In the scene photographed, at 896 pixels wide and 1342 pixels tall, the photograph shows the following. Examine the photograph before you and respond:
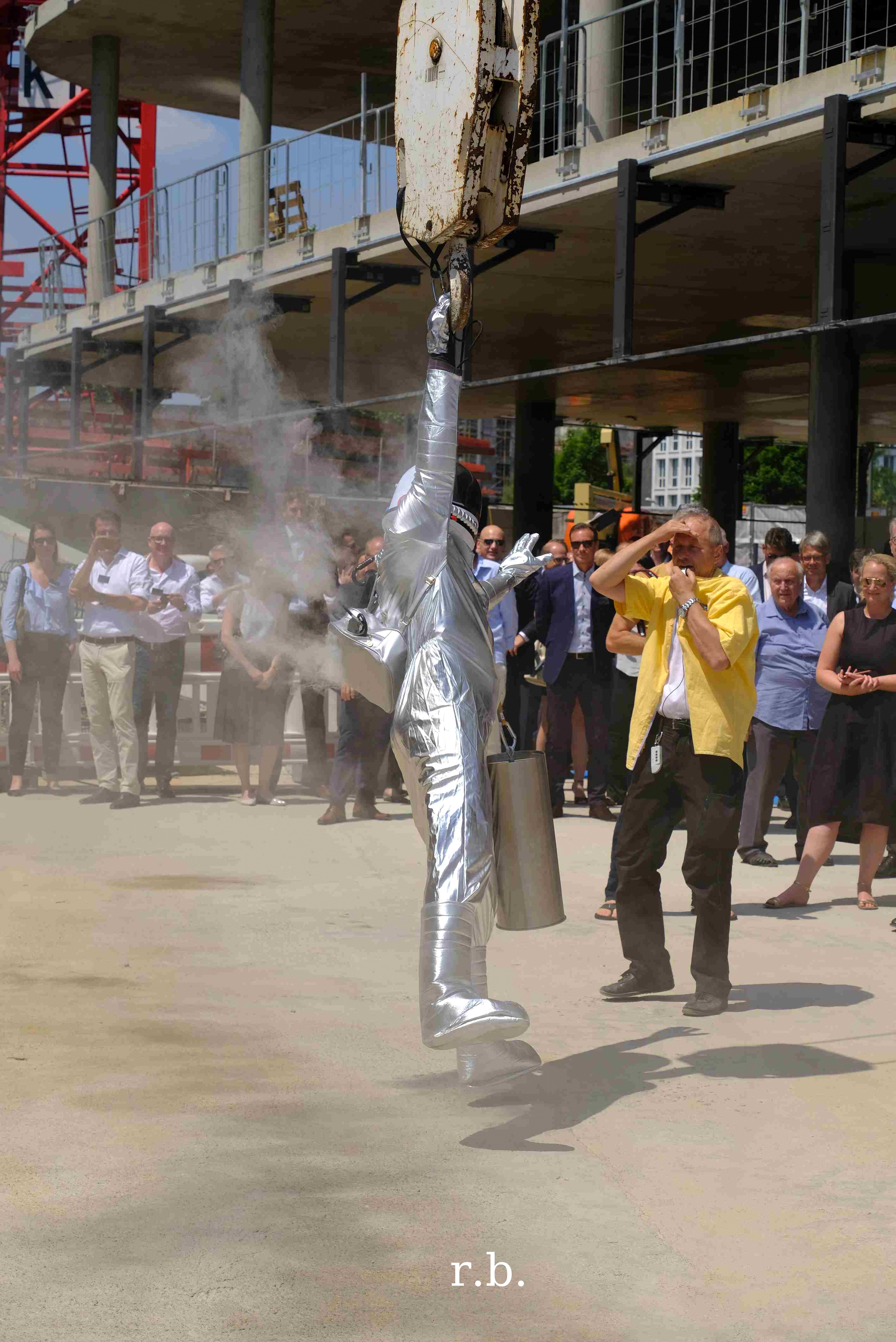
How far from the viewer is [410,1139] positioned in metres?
4.29

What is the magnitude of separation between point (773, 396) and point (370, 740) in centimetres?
1853

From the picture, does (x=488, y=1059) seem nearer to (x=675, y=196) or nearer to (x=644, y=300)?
(x=675, y=196)

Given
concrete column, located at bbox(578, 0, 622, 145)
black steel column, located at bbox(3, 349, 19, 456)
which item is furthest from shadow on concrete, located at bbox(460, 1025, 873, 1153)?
black steel column, located at bbox(3, 349, 19, 456)

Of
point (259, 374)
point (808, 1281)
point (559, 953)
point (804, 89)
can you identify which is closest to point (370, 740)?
point (559, 953)

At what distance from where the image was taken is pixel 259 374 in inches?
805

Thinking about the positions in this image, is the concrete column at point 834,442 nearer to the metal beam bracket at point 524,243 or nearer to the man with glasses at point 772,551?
the man with glasses at point 772,551

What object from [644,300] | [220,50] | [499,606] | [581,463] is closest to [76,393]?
[220,50]

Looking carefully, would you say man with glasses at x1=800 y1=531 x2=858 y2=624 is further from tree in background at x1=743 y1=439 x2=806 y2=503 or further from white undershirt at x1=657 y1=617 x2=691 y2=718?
tree in background at x1=743 y1=439 x2=806 y2=503

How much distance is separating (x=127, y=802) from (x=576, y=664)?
3.47 meters

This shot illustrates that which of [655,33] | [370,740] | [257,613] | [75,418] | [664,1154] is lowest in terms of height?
[664,1154]

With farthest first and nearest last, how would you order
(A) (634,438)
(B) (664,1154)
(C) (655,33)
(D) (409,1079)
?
(A) (634,438), (C) (655,33), (D) (409,1079), (B) (664,1154)

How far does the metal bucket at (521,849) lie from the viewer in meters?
4.84

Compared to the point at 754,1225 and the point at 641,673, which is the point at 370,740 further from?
the point at 754,1225

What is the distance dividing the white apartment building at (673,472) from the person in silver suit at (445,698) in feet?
386
